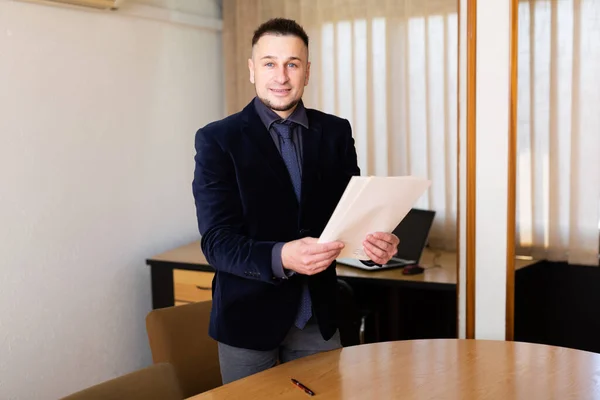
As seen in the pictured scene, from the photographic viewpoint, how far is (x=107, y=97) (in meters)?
3.03

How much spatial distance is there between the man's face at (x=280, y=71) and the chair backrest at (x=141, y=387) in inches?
26.7

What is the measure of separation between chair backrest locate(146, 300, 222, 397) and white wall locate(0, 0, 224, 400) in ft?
2.91

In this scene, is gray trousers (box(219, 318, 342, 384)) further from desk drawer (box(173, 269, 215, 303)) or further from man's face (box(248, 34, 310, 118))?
desk drawer (box(173, 269, 215, 303))

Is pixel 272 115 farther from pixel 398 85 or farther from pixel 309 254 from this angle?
pixel 398 85

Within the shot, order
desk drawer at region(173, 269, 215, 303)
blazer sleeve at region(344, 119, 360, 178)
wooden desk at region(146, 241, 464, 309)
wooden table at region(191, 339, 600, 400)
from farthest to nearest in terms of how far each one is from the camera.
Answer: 1. desk drawer at region(173, 269, 215, 303)
2. wooden desk at region(146, 241, 464, 309)
3. blazer sleeve at region(344, 119, 360, 178)
4. wooden table at region(191, 339, 600, 400)

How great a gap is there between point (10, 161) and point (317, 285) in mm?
1396

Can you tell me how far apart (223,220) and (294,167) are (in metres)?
0.23

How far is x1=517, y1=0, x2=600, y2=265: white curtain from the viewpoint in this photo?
8.02 ft

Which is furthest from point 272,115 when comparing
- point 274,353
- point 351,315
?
→ point 351,315

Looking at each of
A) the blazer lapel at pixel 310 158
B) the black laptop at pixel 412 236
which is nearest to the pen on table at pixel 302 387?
the blazer lapel at pixel 310 158

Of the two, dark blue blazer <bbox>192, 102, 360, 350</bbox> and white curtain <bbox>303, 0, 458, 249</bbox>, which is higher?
white curtain <bbox>303, 0, 458, 249</bbox>

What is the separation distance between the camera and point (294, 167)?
1795mm

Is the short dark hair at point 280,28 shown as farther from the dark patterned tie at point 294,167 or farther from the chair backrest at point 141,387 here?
the chair backrest at point 141,387

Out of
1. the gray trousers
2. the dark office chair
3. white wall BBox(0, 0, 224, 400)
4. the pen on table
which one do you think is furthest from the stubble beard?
white wall BBox(0, 0, 224, 400)
